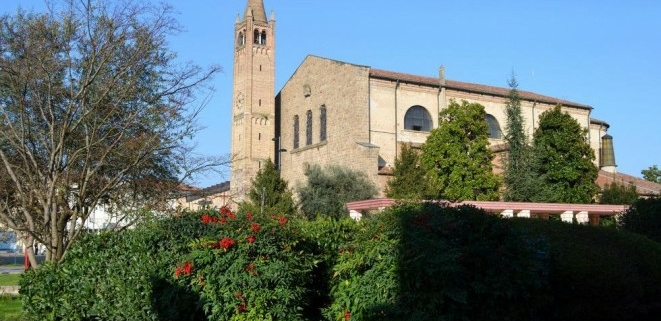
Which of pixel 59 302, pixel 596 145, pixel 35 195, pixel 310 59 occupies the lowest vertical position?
pixel 59 302

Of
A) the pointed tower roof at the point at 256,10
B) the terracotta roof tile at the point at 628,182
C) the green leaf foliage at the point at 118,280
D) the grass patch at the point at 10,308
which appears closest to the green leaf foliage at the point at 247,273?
the green leaf foliage at the point at 118,280

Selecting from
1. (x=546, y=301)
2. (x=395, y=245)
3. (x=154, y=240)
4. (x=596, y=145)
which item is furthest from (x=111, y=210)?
(x=596, y=145)

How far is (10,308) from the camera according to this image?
14.7 meters

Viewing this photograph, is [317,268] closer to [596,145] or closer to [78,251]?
[78,251]

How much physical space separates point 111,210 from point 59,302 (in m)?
5.65

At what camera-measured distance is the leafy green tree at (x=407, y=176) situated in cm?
3912

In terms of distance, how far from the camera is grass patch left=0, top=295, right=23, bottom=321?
12759 millimetres

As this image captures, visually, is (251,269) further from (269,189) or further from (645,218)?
(269,189)

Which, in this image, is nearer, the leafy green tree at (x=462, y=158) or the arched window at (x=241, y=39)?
the leafy green tree at (x=462, y=158)

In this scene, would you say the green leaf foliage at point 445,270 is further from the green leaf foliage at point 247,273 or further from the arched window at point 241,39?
the arched window at point 241,39

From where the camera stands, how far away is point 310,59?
5281 centimetres

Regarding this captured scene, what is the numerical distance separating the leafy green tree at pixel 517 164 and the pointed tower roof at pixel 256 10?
23857 mm

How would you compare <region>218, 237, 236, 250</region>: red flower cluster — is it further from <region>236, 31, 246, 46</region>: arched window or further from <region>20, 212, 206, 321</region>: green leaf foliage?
<region>236, 31, 246, 46</region>: arched window

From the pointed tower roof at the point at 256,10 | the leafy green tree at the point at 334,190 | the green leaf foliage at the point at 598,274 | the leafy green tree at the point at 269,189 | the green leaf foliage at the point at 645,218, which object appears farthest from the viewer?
the pointed tower roof at the point at 256,10
